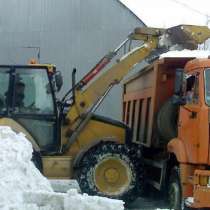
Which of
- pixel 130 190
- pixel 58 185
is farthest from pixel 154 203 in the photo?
pixel 58 185

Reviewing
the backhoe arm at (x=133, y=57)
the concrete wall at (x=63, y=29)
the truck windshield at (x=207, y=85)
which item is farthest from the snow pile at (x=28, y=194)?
the concrete wall at (x=63, y=29)

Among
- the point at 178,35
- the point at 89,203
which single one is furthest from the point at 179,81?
the point at 89,203

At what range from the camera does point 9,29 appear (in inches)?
826

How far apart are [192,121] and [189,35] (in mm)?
2820

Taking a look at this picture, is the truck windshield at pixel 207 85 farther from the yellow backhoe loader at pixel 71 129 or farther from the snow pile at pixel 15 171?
the snow pile at pixel 15 171

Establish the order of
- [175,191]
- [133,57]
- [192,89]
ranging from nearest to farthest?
[192,89], [175,191], [133,57]

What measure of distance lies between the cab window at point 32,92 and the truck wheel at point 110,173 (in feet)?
3.95

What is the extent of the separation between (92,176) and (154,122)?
1.50m

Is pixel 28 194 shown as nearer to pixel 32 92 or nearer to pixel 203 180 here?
pixel 203 180

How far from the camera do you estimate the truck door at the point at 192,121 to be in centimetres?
848

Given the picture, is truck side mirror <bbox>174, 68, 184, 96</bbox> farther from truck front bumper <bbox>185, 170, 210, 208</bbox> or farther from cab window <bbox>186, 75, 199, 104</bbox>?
truck front bumper <bbox>185, 170, 210, 208</bbox>

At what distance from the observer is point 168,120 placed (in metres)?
10.4

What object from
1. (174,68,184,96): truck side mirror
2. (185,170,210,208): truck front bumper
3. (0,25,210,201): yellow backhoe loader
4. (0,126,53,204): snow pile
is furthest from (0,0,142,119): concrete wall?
(185,170,210,208): truck front bumper

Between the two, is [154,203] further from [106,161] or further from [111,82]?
[111,82]
